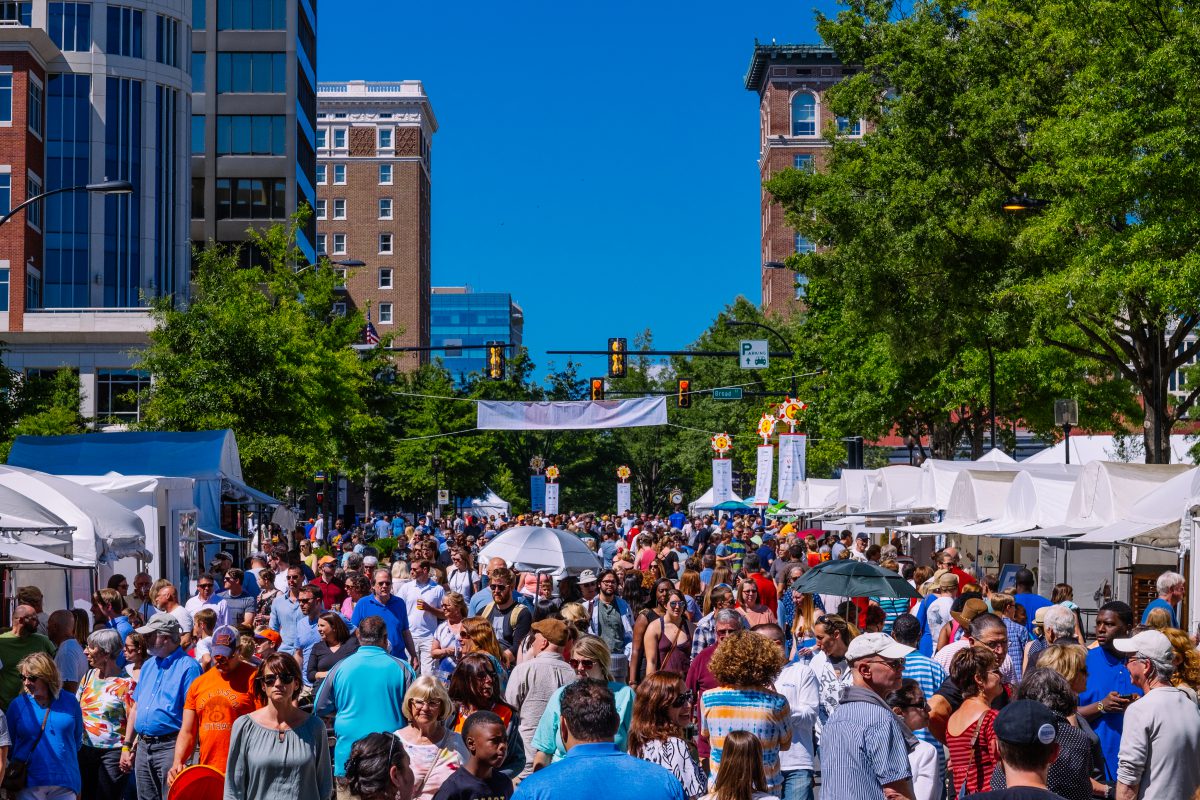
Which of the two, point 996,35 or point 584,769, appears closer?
point 584,769

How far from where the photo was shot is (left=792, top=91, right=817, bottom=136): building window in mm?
109375

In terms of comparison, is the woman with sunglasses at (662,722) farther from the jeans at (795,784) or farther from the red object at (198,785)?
the red object at (198,785)

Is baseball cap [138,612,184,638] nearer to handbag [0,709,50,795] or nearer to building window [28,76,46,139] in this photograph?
handbag [0,709,50,795]

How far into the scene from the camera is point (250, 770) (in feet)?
23.6

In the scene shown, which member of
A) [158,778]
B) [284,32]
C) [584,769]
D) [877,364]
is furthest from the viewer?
[284,32]

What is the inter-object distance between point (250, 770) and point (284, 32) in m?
80.2

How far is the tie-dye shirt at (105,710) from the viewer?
9773 millimetres

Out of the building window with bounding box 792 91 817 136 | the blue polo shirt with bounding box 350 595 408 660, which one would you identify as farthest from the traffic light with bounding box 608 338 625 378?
the building window with bounding box 792 91 817 136

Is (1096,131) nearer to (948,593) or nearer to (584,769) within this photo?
(948,593)

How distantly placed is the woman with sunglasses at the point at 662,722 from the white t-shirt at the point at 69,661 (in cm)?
496

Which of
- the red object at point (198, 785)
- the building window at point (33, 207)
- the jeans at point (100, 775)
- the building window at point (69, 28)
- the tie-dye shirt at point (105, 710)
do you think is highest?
the building window at point (69, 28)

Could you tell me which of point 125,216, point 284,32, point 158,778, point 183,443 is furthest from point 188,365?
point 284,32

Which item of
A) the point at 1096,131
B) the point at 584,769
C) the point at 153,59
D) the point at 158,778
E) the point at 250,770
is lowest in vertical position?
the point at 158,778

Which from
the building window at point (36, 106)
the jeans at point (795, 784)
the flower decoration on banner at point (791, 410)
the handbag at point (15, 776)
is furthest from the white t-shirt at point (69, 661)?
the building window at point (36, 106)
